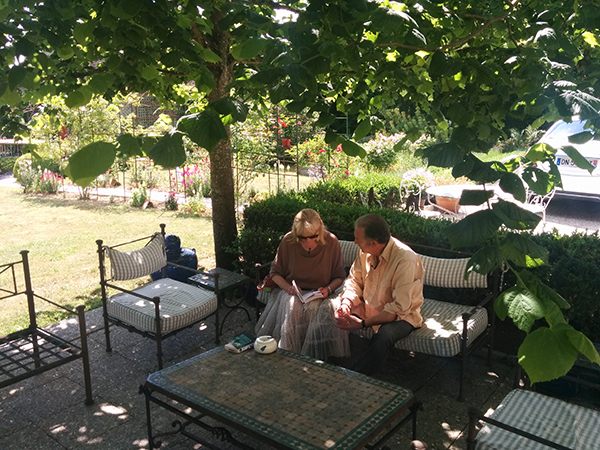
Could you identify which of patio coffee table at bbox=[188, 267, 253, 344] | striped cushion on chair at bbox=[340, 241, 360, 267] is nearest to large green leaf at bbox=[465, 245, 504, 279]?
striped cushion on chair at bbox=[340, 241, 360, 267]

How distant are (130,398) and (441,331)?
8.35 ft

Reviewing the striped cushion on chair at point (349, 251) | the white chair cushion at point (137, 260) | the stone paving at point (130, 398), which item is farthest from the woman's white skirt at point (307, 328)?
the white chair cushion at point (137, 260)

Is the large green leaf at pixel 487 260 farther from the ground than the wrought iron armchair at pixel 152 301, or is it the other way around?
the large green leaf at pixel 487 260

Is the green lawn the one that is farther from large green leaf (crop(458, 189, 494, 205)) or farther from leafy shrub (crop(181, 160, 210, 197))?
large green leaf (crop(458, 189, 494, 205))

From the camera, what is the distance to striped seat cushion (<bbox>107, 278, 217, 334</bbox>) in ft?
14.8

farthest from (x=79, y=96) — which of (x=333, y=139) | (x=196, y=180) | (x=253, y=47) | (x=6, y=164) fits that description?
(x=6, y=164)

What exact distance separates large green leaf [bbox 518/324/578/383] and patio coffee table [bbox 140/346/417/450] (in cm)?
149

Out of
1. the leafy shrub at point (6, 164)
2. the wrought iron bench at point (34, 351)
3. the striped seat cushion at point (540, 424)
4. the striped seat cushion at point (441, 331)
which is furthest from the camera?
the leafy shrub at point (6, 164)

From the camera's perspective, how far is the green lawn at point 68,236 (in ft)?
22.1

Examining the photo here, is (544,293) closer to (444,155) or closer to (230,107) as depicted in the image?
(444,155)

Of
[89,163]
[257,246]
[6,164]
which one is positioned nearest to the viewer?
[89,163]

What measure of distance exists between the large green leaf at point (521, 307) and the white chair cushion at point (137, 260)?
13.2ft

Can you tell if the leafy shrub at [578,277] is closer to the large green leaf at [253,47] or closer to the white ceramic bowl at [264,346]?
the white ceramic bowl at [264,346]

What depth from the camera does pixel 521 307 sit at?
1.54 metres
